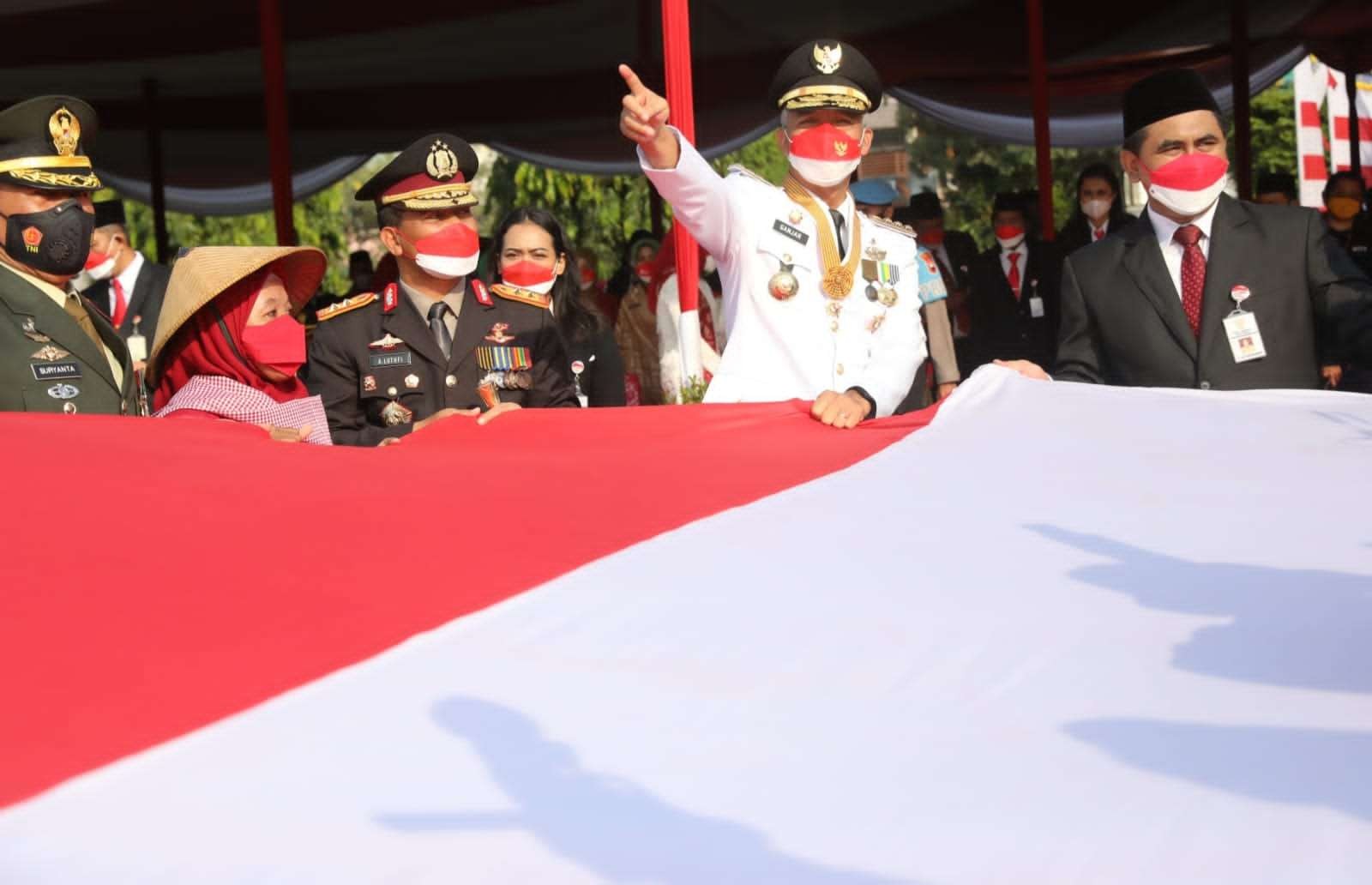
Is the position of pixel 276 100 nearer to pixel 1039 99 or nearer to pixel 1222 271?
pixel 1039 99

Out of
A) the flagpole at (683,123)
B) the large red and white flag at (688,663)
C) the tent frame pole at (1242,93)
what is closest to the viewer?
the large red and white flag at (688,663)

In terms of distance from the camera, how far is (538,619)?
195 centimetres

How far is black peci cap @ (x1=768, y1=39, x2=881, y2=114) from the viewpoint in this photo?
11.6 feet

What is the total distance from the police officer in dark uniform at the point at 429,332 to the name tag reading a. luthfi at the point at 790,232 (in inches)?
25.4

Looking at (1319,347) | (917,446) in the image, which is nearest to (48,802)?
(917,446)

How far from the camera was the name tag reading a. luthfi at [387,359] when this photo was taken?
3633 mm

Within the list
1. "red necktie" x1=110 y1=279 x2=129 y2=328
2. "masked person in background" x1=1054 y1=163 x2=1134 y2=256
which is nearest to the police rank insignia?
"red necktie" x1=110 y1=279 x2=129 y2=328

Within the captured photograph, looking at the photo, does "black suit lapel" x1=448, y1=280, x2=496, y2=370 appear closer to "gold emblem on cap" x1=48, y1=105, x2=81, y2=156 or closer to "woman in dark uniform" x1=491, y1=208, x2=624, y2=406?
"gold emblem on cap" x1=48, y1=105, x2=81, y2=156

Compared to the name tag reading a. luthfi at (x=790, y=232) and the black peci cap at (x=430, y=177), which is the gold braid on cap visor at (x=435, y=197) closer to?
the black peci cap at (x=430, y=177)

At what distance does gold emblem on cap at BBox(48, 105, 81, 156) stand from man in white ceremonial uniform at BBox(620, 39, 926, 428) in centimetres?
113

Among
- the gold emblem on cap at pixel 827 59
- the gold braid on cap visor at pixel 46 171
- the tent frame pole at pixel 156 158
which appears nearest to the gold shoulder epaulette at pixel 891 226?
the gold emblem on cap at pixel 827 59

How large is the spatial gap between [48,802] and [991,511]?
1410mm

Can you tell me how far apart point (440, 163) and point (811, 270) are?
0.90m

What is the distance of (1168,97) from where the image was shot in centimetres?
350
